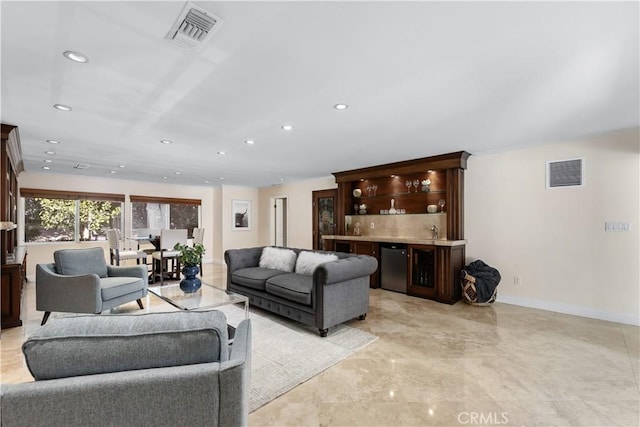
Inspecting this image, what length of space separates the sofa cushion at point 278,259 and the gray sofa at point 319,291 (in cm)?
12

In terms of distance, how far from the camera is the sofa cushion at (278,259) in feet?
13.9

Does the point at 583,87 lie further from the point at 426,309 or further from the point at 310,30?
the point at 426,309

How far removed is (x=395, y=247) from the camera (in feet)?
17.1

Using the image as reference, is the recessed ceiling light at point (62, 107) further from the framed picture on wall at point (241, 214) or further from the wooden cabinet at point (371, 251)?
the framed picture on wall at point (241, 214)

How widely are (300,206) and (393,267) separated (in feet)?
11.0

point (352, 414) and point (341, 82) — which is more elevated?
point (341, 82)

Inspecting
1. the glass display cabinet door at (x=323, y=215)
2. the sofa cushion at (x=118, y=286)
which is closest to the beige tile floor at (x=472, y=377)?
the sofa cushion at (x=118, y=286)

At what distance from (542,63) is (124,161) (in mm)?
5790

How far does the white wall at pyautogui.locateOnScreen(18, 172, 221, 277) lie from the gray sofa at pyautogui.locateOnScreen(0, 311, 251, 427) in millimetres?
7160

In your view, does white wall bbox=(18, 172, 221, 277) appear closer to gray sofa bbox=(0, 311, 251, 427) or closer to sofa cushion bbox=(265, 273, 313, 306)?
sofa cushion bbox=(265, 273, 313, 306)

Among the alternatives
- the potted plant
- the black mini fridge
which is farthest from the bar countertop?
the potted plant

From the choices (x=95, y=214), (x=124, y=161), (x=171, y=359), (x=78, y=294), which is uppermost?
(x=124, y=161)

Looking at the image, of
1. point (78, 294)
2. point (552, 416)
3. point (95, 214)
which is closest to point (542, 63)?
point (552, 416)

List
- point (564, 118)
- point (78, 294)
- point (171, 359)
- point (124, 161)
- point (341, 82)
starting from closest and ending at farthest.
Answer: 1. point (171, 359)
2. point (341, 82)
3. point (564, 118)
4. point (78, 294)
5. point (124, 161)
